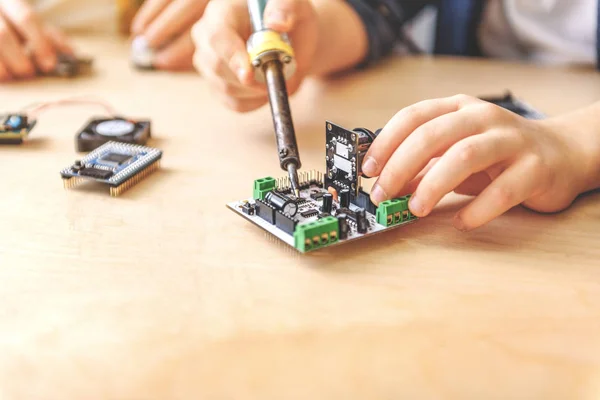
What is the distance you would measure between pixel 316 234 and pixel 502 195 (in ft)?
0.60

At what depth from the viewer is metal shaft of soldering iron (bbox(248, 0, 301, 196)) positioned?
2.12 feet

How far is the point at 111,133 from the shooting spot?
2.68ft

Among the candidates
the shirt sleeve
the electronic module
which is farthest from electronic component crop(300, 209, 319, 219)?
the shirt sleeve

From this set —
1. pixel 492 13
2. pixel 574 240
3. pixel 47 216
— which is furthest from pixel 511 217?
pixel 492 13

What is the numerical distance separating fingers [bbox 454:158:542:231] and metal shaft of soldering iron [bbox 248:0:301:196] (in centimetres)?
16

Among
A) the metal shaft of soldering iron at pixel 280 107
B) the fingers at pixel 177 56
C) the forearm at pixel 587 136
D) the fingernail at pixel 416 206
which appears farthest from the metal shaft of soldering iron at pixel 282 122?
the fingers at pixel 177 56

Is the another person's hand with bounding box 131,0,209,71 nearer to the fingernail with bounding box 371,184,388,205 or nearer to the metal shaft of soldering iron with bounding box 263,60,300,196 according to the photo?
the metal shaft of soldering iron with bounding box 263,60,300,196

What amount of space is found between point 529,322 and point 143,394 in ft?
0.92

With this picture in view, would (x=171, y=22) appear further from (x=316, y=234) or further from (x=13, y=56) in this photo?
(x=316, y=234)

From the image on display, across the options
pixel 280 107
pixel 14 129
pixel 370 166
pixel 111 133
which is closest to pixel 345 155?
pixel 370 166

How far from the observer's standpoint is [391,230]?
0.61 meters

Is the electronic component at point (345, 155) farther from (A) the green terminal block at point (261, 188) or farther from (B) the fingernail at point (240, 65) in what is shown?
(B) the fingernail at point (240, 65)

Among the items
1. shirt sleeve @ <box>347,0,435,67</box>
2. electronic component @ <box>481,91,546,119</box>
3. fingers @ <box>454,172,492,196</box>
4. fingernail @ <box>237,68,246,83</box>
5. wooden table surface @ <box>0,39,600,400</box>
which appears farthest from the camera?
shirt sleeve @ <box>347,0,435,67</box>

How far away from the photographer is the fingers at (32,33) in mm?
1119
